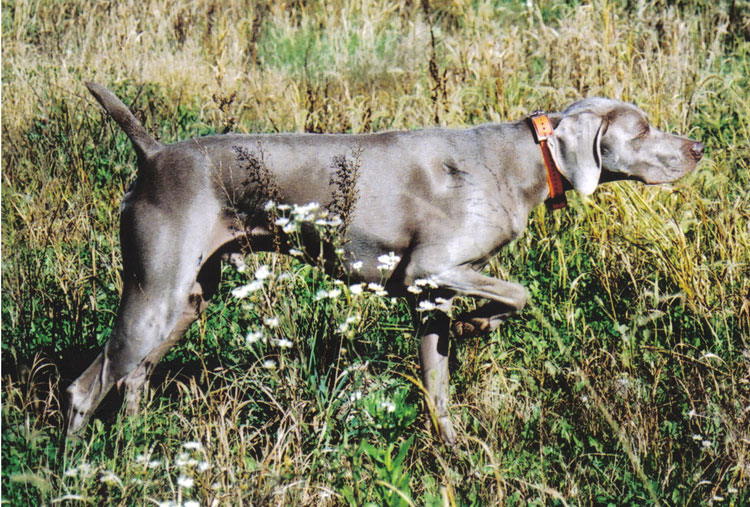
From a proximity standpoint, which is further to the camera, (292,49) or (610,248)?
(292,49)

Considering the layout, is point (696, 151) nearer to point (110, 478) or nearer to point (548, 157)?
point (548, 157)

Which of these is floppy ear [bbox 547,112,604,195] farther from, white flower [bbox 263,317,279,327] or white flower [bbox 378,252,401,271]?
white flower [bbox 263,317,279,327]

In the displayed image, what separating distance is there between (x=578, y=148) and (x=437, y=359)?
1158mm

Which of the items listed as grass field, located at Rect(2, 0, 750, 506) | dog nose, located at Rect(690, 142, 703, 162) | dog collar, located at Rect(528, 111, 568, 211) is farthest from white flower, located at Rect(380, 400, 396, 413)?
dog nose, located at Rect(690, 142, 703, 162)

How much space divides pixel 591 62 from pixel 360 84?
6.78ft

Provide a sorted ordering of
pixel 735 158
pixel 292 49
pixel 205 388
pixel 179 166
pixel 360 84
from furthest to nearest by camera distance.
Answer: pixel 292 49 → pixel 360 84 → pixel 735 158 → pixel 205 388 → pixel 179 166

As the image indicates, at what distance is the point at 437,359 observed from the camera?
3.81 metres

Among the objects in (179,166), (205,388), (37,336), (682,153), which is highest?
(179,166)

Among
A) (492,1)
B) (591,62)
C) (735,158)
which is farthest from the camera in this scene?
(492,1)

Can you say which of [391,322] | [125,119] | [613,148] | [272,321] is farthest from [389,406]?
[613,148]

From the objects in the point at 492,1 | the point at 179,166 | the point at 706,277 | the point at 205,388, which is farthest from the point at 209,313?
the point at 492,1

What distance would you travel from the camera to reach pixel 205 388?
3.97m

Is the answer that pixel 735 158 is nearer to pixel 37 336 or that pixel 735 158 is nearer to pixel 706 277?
pixel 706 277

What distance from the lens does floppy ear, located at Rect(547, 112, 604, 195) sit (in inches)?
149
